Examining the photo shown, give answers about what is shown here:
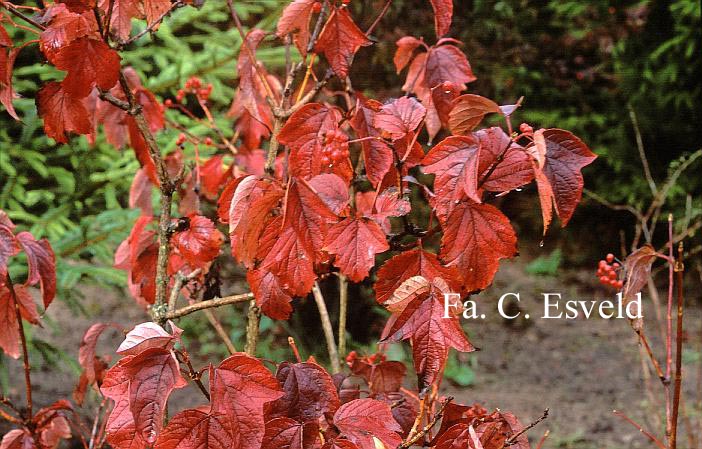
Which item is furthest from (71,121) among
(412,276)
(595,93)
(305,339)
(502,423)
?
(595,93)

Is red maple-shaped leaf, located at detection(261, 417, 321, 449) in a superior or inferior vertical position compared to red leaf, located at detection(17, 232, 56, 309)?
inferior

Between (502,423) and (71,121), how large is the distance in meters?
0.87

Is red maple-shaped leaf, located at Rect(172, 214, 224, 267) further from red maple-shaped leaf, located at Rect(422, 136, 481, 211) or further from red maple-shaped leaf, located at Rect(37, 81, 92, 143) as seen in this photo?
red maple-shaped leaf, located at Rect(422, 136, 481, 211)

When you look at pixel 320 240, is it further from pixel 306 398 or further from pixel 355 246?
pixel 306 398

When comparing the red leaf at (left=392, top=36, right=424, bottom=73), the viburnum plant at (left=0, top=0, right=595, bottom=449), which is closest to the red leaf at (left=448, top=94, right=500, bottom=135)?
the viburnum plant at (left=0, top=0, right=595, bottom=449)

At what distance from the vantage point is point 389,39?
12.1ft

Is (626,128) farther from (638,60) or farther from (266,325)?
(266,325)

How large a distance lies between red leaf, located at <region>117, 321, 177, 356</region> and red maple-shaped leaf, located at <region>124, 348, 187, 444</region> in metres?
0.01

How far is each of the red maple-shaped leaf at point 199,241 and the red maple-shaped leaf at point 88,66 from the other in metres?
0.27

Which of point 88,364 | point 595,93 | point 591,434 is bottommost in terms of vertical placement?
point 591,434

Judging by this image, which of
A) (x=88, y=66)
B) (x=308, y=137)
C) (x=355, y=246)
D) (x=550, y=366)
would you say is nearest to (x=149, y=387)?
(x=355, y=246)

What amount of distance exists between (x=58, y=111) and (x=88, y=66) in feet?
0.48

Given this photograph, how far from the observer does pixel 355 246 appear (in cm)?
102

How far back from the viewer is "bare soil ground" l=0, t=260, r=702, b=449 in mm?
3400
